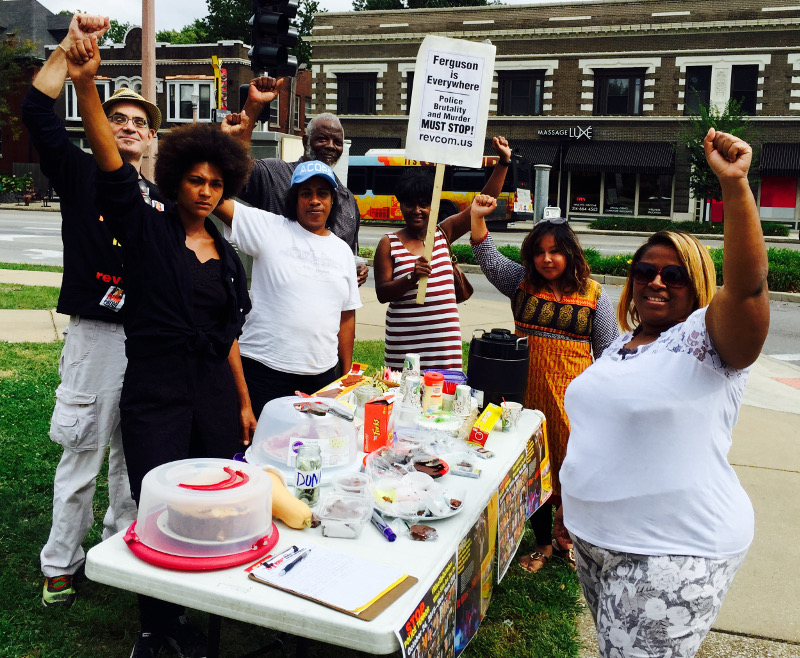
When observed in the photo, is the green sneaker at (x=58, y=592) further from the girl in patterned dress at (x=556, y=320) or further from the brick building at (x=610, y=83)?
the brick building at (x=610, y=83)

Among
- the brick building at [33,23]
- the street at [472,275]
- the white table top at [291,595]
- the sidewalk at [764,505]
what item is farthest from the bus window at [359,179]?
the white table top at [291,595]

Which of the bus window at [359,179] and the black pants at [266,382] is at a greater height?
the bus window at [359,179]

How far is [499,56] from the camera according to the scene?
3678cm

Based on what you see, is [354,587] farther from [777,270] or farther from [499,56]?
[499,56]

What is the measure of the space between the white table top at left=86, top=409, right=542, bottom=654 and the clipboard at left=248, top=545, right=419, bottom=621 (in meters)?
0.01

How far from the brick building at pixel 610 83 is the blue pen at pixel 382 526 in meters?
35.1

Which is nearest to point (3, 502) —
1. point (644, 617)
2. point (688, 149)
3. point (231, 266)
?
point (231, 266)

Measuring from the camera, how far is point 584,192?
37.0 metres

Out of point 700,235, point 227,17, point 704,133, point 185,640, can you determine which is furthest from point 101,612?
point 227,17

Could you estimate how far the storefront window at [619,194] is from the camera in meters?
36.3

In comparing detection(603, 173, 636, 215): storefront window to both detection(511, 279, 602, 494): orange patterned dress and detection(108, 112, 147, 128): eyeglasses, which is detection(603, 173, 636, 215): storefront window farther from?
detection(108, 112, 147, 128): eyeglasses

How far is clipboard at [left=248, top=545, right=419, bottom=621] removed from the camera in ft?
6.74

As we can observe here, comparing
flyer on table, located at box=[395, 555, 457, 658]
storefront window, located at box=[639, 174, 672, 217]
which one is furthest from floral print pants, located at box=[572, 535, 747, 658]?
storefront window, located at box=[639, 174, 672, 217]

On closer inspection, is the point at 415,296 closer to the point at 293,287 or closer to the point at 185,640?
the point at 293,287
